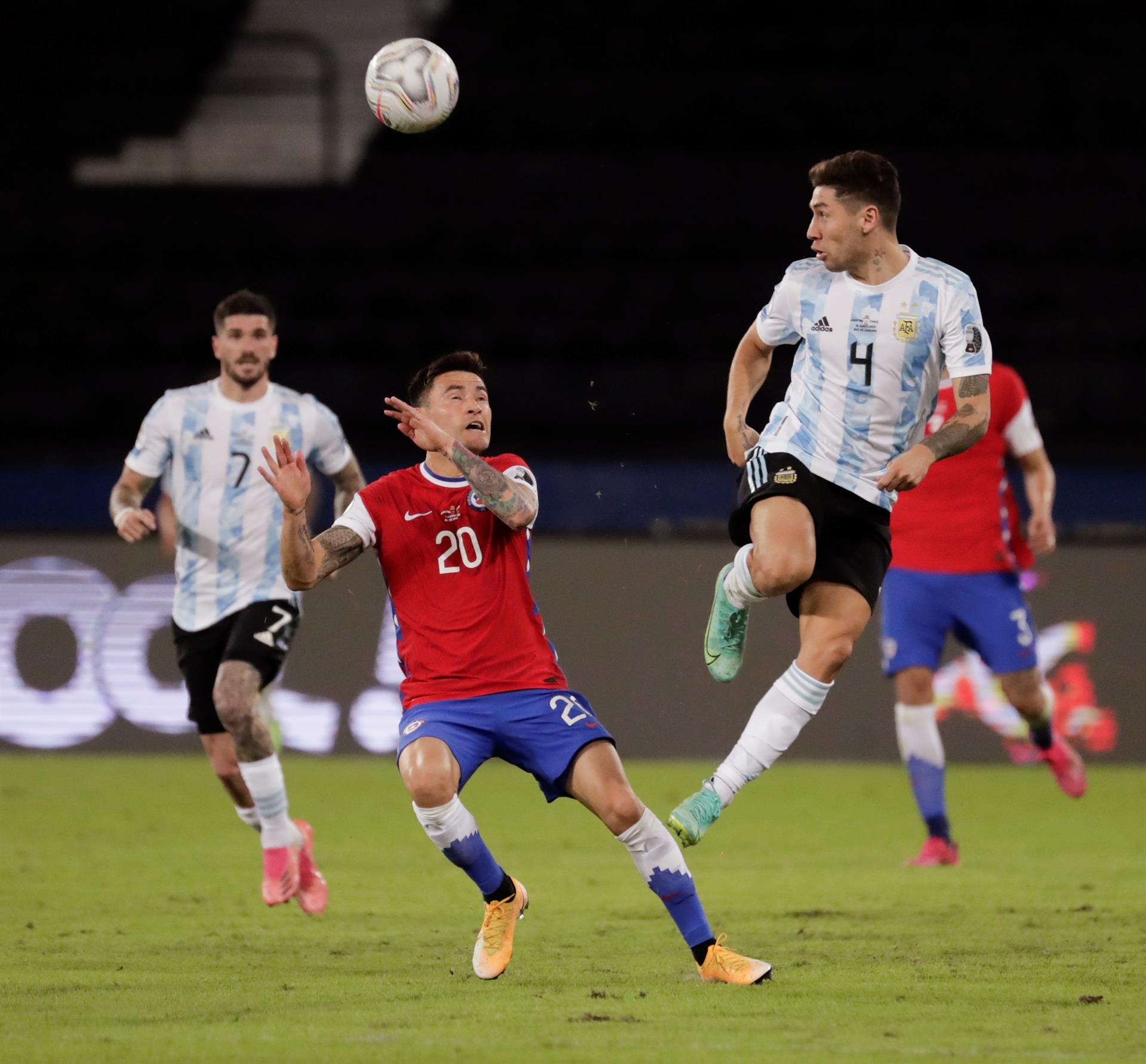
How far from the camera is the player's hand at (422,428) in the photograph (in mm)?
5039

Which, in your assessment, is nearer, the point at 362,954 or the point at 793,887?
the point at 362,954

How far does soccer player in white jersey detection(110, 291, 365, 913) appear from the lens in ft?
22.8

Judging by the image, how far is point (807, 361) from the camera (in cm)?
564

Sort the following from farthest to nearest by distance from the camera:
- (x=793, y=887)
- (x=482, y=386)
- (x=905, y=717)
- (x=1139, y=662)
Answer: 1. (x=1139, y=662)
2. (x=905, y=717)
3. (x=793, y=887)
4. (x=482, y=386)

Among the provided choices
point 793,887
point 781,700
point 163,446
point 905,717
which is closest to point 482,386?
point 781,700

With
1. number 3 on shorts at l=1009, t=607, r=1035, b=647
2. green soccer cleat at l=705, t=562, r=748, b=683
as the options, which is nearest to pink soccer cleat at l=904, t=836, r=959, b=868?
number 3 on shorts at l=1009, t=607, r=1035, b=647

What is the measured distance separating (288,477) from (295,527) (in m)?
0.14

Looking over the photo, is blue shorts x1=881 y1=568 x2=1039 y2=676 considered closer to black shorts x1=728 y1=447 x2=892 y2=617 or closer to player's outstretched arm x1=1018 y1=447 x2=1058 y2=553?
player's outstretched arm x1=1018 y1=447 x2=1058 y2=553

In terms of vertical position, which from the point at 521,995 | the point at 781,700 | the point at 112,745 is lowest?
the point at 112,745

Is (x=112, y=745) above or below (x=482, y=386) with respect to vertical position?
below

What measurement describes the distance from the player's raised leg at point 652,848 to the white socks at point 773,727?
0.31 metres

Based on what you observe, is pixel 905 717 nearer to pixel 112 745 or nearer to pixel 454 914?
pixel 454 914

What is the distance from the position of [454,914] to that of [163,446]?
2.20 metres

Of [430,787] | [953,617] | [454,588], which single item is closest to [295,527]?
[454,588]
